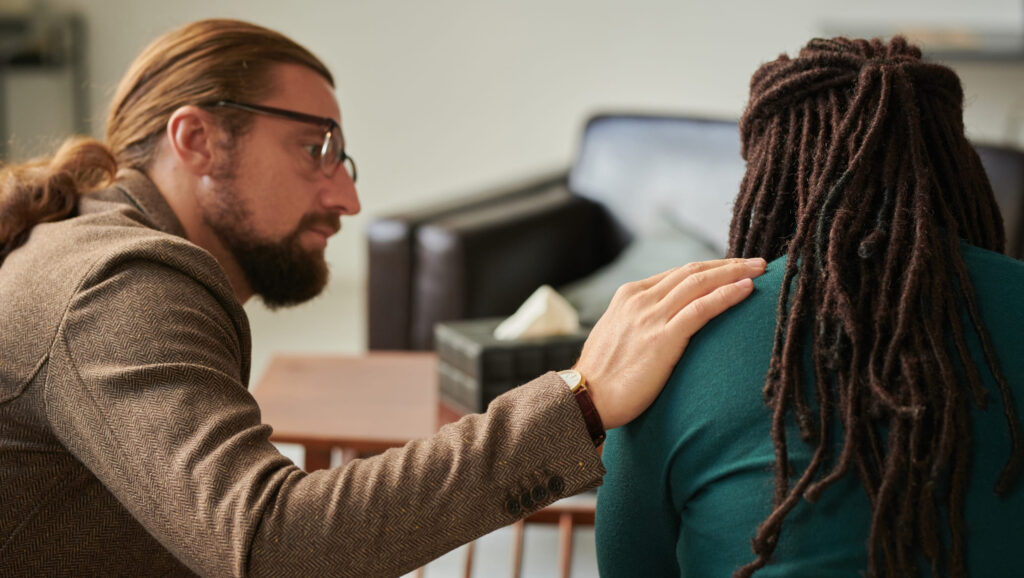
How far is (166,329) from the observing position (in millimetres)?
949

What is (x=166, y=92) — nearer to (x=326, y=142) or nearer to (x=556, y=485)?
(x=326, y=142)

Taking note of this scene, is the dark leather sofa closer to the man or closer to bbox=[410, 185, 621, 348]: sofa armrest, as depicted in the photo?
bbox=[410, 185, 621, 348]: sofa armrest

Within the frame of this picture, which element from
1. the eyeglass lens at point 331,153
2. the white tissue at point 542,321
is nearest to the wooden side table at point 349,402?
the white tissue at point 542,321

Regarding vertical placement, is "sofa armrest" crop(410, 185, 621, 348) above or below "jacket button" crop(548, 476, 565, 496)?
below

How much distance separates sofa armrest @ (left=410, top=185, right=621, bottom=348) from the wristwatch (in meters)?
1.81

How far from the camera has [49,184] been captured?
4.08ft

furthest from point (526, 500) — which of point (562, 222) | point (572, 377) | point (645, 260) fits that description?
point (562, 222)

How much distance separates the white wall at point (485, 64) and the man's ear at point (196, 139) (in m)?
2.63

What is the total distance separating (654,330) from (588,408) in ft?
0.29

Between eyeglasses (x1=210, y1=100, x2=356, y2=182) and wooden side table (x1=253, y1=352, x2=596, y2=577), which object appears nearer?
eyeglasses (x1=210, y1=100, x2=356, y2=182)

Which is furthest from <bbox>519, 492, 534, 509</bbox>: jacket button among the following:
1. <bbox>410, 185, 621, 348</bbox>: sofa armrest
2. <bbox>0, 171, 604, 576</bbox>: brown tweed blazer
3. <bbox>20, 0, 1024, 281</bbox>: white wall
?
<bbox>20, 0, 1024, 281</bbox>: white wall

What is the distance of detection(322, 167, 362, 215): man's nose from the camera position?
55.7 inches

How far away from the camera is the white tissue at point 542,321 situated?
1.83 metres

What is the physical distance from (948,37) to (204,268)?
10.2ft
